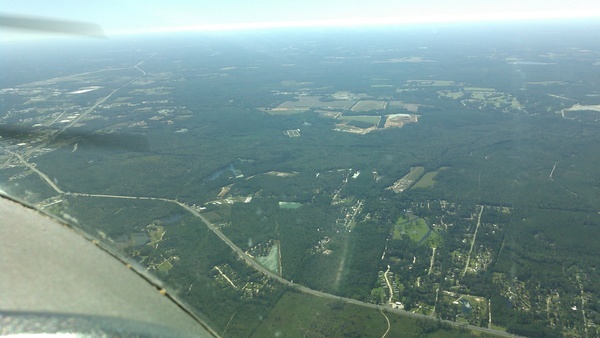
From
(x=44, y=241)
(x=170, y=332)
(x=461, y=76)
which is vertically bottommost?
(x=461, y=76)

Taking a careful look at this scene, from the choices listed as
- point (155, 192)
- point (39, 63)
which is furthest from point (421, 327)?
point (39, 63)

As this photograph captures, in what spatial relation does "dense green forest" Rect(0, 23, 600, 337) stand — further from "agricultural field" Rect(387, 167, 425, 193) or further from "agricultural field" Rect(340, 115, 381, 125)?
"agricultural field" Rect(340, 115, 381, 125)

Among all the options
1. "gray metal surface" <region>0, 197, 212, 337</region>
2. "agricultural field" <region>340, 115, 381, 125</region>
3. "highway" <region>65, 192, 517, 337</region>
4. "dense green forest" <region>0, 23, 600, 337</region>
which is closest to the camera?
"gray metal surface" <region>0, 197, 212, 337</region>

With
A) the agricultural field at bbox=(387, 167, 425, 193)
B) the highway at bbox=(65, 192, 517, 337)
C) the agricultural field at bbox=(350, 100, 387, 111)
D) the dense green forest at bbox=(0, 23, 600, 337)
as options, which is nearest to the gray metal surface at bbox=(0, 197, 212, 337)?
the dense green forest at bbox=(0, 23, 600, 337)

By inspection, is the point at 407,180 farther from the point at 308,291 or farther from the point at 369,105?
the point at 369,105

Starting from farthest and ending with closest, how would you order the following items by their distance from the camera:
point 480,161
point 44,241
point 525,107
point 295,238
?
1. point 525,107
2. point 480,161
3. point 295,238
4. point 44,241

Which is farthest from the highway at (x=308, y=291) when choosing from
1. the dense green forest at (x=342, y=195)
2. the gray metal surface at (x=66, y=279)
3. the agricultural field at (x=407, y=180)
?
the gray metal surface at (x=66, y=279)

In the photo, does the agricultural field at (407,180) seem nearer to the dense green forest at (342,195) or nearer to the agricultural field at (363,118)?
the dense green forest at (342,195)

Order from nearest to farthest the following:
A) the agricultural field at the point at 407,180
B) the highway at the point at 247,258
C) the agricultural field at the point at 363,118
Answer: the highway at the point at 247,258, the agricultural field at the point at 407,180, the agricultural field at the point at 363,118

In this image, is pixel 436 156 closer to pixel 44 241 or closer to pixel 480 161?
pixel 480 161
